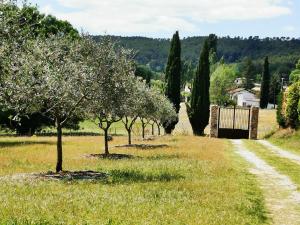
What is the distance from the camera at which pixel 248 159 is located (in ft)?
113

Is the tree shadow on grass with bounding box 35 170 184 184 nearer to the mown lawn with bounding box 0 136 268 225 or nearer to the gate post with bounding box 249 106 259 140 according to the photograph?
the mown lawn with bounding box 0 136 268 225

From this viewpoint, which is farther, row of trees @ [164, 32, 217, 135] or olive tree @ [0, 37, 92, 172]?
row of trees @ [164, 32, 217, 135]

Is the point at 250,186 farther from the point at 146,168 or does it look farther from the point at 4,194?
the point at 4,194

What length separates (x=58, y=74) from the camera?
21.8 meters

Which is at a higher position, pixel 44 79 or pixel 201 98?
pixel 44 79

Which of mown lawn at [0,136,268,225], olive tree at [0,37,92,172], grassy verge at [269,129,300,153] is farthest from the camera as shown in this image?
grassy verge at [269,129,300,153]

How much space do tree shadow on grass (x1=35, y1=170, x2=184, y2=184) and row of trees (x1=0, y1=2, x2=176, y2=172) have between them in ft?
5.52

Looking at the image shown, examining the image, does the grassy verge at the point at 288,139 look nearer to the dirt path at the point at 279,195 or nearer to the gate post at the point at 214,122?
the gate post at the point at 214,122

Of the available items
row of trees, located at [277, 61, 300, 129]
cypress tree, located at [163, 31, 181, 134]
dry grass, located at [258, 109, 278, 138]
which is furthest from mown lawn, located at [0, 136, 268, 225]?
cypress tree, located at [163, 31, 181, 134]

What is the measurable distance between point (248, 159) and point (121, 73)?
1206 cm

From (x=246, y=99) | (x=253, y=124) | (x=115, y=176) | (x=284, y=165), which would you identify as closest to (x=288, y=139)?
(x=253, y=124)

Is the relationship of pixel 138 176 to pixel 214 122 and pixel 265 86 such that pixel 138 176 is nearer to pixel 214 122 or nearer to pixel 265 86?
pixel 214 122

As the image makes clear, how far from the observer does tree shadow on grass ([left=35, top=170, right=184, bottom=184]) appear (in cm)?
2105

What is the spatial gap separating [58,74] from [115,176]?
5616mm
